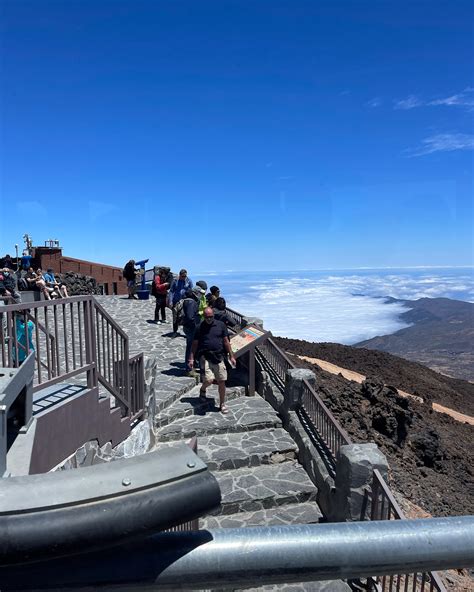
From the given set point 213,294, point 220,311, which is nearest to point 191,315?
point 213,294

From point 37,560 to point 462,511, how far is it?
1121 centimetres

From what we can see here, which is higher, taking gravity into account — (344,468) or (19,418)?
(19,418)

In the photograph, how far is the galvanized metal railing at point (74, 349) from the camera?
408 centimetres

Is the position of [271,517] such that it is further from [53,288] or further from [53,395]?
[53,288]

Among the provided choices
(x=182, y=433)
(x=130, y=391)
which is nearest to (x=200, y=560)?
(x=130, y=391)

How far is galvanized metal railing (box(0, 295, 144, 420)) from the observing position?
4.08m

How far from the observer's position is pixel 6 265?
13906 millimetres

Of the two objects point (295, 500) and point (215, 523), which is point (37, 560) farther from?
point (295, 500)

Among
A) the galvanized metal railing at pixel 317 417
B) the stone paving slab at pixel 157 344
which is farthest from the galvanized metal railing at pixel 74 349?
the galvanized metal railing at pixel 317 417

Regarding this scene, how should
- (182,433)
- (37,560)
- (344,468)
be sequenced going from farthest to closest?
(182,433) → (344,468) → (37,560)

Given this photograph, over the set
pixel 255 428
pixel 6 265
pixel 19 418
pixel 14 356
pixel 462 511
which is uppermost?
pixel 6 265

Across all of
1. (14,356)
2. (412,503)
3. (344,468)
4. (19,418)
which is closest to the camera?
(19,418)

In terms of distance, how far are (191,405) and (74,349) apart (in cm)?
439

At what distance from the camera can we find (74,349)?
5.11 meters
